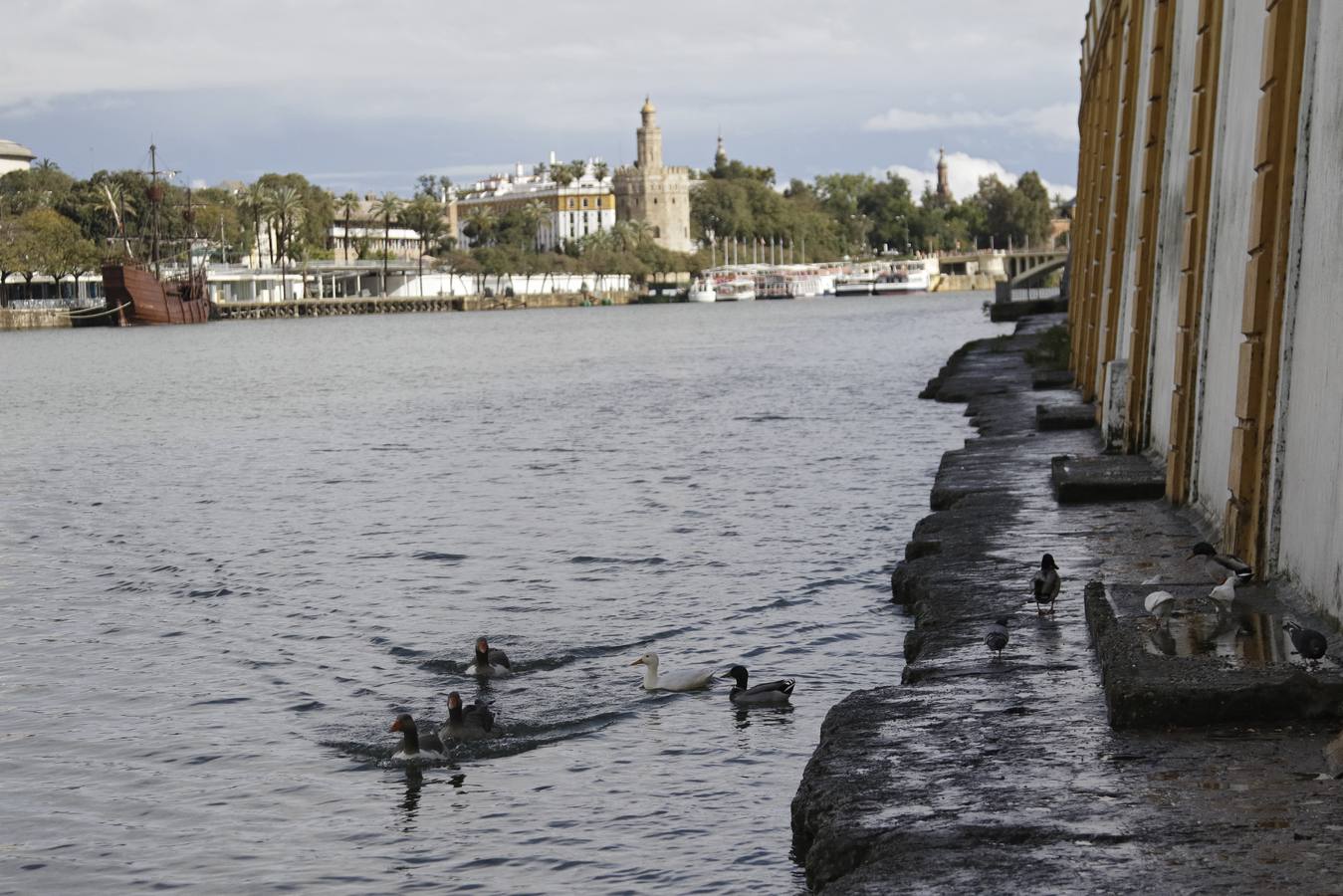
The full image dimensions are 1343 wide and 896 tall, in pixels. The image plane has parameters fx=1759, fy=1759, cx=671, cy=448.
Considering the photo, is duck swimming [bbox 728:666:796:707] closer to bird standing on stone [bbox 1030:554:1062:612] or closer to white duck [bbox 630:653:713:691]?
white duck [bbox 630:653:713:691]

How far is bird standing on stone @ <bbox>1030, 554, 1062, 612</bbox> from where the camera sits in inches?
464

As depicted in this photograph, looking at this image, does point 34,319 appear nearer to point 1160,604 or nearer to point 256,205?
point 256,205

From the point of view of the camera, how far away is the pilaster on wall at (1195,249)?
15289mm

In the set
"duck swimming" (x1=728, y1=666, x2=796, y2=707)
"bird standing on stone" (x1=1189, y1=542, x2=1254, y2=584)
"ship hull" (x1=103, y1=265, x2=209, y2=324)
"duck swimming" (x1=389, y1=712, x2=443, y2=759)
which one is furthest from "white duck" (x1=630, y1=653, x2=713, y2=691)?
"ship hull" (x1=103, y1=265, x2=209, y2=324)

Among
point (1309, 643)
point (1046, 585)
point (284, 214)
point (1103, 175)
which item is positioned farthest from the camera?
point (284, 214)

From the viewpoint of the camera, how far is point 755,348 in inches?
3243

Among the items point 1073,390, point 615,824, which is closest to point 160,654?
point 615,824

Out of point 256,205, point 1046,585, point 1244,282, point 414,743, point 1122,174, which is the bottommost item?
point 414,743

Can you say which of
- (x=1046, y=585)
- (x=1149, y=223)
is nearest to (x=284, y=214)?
(x=1149, y=223)

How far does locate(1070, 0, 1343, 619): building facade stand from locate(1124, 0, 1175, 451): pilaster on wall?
3 cm

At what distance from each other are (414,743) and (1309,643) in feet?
18.3

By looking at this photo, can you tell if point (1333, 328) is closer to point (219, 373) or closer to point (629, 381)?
point (629, 381)

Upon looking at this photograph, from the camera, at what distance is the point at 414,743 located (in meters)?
11.4

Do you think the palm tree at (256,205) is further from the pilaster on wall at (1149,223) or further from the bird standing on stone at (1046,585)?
the bird standing on stone at (1046,585)
